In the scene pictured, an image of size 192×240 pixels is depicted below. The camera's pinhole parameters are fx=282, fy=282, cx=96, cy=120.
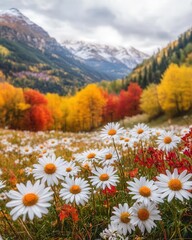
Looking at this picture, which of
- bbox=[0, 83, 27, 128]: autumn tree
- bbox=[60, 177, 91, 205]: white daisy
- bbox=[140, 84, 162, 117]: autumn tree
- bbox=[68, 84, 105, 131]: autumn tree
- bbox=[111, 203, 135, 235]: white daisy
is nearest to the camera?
bbox=[111, 203, 135, 235]: white daisy

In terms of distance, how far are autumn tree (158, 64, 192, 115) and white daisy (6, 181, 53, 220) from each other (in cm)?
5470

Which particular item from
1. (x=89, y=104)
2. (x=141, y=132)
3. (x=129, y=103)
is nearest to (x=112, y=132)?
(x=141, y=132)

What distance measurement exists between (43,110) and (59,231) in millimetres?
62292

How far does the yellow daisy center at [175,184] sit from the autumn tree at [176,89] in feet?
178

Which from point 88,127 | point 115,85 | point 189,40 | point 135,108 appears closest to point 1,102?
point 88,127

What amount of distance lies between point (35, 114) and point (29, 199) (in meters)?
61.5

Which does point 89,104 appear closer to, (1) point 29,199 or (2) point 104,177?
(2) point 104,177

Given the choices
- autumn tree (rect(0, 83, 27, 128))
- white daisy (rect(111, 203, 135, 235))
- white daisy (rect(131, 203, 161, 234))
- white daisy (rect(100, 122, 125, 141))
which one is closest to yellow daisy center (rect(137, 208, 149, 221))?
white daisy (rect(131, 203, 161, 234))

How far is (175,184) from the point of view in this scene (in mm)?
2135

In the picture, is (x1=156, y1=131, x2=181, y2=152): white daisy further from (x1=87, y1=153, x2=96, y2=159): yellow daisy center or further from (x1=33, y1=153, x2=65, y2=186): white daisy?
(x1=33, y1=153, x2=65, y2=186): white daisy

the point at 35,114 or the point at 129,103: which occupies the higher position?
the point at 129,103

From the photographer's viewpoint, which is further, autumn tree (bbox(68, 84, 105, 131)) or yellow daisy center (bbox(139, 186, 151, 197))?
autumn tree (bbox(68, 84, 105, 131))

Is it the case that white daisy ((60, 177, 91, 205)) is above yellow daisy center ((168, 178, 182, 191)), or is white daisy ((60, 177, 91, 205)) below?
below

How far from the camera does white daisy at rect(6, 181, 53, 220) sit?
6.15 ft
